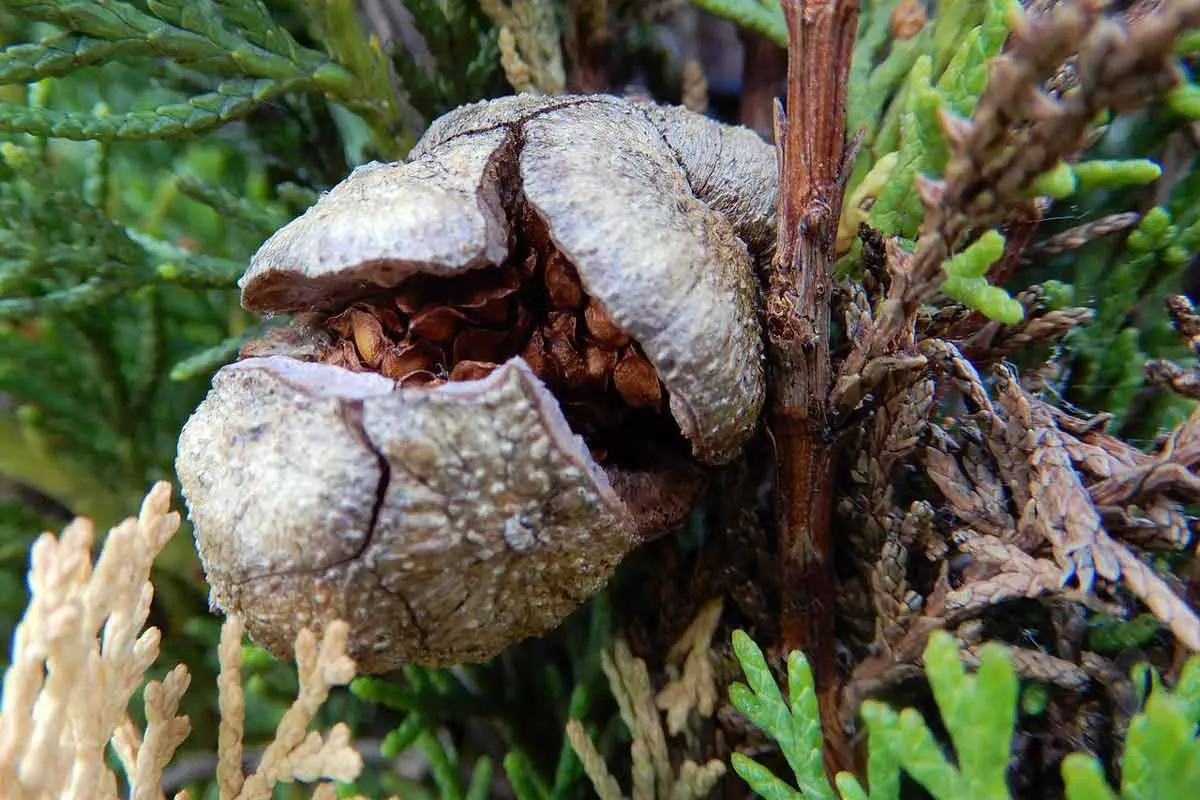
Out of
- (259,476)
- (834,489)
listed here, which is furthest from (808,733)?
(259,476)

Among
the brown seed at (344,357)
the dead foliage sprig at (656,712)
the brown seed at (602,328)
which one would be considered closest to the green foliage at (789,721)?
the dead foliage sprig at (656,712)

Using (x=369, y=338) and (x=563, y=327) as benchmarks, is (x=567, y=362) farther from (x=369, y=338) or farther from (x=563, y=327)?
(x=369, y=338)

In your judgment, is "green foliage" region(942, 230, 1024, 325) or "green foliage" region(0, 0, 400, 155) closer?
"green foliage" region(942, 230, 1024, 325)

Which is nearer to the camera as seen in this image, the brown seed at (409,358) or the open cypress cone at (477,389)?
the open cypress cone at (477,389)

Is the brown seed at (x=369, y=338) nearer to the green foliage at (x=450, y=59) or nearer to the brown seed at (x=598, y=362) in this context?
the brown seed at (x=598, y=362)

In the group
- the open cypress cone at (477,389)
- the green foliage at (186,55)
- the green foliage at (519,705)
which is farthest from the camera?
the green foliage at (519,705)

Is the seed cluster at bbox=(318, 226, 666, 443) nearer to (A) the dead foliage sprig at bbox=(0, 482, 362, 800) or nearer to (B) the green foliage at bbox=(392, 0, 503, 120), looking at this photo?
(A) the dead foliage sprig at bbox=(0, 482, 362, 800)

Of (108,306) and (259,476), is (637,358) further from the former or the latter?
(108,306)

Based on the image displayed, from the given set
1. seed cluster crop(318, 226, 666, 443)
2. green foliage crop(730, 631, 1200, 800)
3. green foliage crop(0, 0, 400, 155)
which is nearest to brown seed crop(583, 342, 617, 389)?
seed cluster crop(318, 226, 666, 443)
